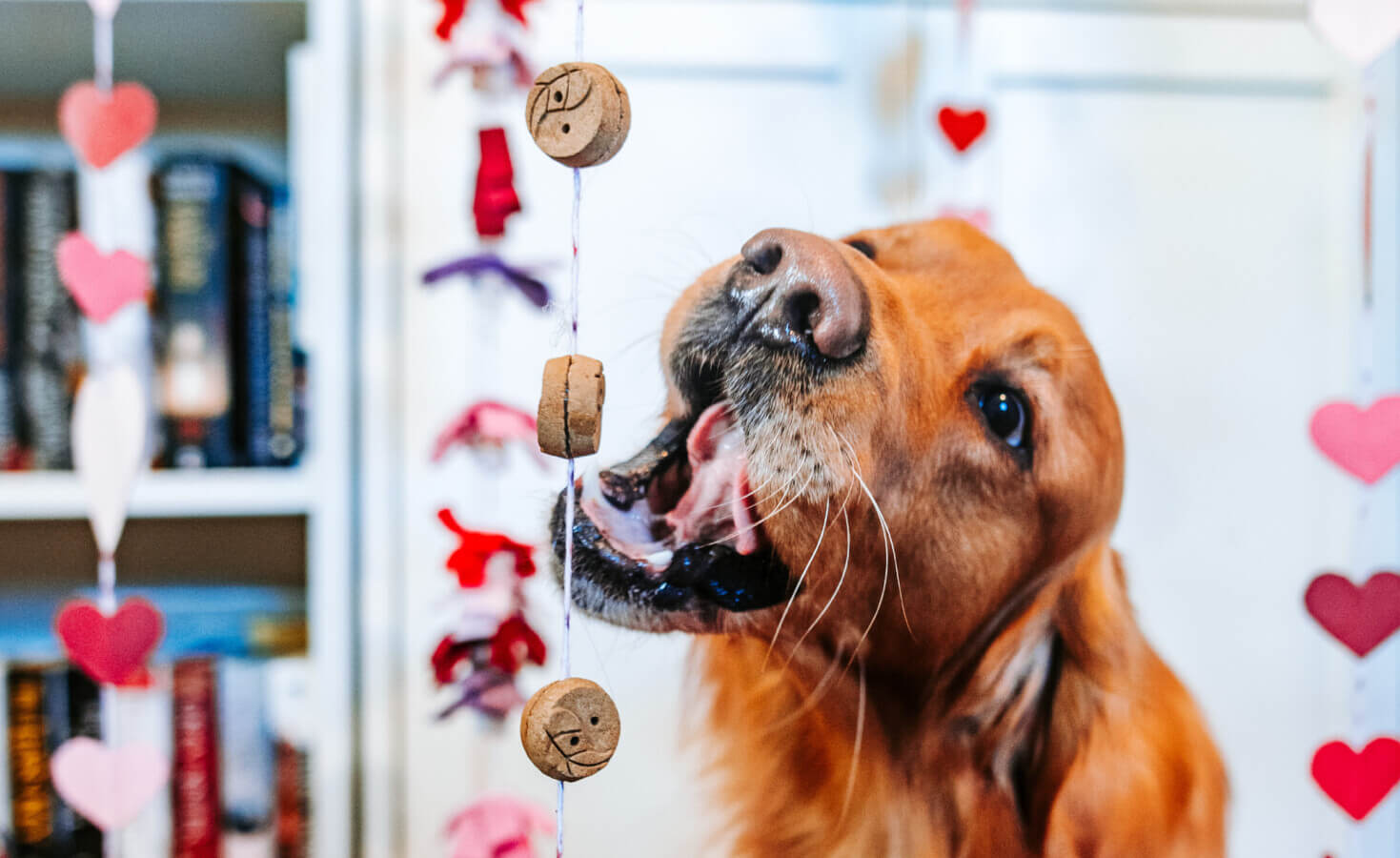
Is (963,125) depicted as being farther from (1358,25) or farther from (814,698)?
(814,698)

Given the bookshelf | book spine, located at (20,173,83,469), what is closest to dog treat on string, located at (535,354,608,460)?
the bookshelf

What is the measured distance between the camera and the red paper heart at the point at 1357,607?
0.58 m

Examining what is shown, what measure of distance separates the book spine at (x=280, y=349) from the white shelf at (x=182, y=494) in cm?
8

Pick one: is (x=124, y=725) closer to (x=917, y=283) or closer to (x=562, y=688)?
(x=562, y=688)

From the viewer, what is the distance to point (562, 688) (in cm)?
36

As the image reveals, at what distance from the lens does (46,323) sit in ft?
2.85

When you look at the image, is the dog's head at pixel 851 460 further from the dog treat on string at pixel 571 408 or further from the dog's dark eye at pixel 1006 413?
the dog treat on string at pixel 571 408

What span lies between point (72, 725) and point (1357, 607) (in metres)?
1.10

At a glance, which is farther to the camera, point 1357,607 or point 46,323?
point 46,323

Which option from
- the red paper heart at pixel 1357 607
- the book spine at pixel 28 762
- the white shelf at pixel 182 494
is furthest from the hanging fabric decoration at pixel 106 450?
the red paper heart at pixel 1357 607

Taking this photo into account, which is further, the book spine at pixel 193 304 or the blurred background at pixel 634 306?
the book spine at pixel 193 304

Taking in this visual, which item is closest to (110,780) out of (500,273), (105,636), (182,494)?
(105,636)

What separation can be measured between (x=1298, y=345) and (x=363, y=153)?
Answer: 0.79 metres

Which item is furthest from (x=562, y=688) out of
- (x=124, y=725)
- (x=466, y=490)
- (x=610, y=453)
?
(x=124, y=725)
